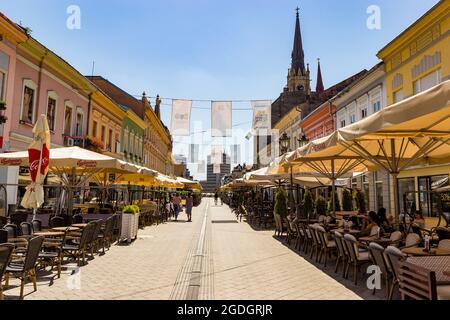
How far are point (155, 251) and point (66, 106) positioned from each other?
12954 millimetres

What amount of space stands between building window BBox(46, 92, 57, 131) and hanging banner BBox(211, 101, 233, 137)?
8625 mm

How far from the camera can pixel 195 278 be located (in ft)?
22.9

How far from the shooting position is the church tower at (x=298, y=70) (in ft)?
213

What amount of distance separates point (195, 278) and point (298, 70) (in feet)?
206

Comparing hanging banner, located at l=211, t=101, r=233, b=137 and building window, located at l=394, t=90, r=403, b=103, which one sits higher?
→ building window, located at l=394, t=90, r=403, b=103

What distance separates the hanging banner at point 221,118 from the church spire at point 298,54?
53.9 m

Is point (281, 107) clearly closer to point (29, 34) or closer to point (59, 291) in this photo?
point (29, 34)

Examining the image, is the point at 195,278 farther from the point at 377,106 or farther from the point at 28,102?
the point at 377,106

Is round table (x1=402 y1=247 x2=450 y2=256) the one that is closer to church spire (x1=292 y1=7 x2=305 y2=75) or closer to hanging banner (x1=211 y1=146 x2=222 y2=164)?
hanging banner (x1=211 y1=146 x2=222 y2=164)

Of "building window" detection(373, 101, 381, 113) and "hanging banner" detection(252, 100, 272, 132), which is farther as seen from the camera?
"building window" detection(373, 101, 381, 113)

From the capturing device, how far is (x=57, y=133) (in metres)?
19.0

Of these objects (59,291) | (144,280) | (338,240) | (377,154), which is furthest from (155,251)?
(377,154)

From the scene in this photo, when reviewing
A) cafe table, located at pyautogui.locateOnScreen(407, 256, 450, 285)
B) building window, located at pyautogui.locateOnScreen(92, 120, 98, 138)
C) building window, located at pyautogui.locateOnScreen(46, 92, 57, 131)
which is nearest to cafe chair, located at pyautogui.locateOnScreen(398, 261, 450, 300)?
cafe table, located at pyautogui.locateOnScreen(407, 256, 450, 285)

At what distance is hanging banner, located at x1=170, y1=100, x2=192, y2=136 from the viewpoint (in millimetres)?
14259
